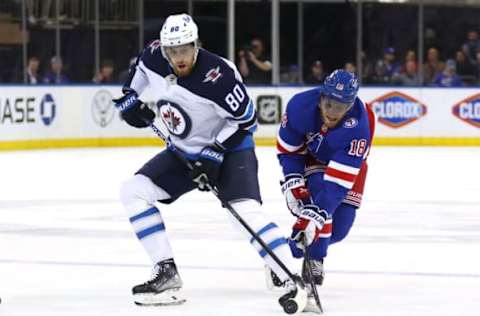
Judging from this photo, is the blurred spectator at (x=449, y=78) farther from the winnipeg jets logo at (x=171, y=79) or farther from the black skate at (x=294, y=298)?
the black skate at (x=294, y=298)

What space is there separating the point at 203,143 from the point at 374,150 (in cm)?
1294

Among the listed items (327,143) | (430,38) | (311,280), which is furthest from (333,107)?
(430,38)

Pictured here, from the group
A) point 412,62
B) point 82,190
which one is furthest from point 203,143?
point 412,62

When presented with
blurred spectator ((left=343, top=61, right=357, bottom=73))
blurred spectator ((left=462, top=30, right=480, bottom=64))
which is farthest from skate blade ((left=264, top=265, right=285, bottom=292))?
blurred spectator ((left=462, top=30, right=480, bottom=64))

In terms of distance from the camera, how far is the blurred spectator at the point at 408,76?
21.6 m

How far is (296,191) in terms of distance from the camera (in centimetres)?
661

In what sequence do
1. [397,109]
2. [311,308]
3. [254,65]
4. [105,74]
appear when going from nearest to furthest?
[311,308], [397,109], [105,74], [254,65]

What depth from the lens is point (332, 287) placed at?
22.4ft

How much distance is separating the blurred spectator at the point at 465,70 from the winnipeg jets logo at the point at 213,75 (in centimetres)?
1575

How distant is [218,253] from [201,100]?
6.83 ft

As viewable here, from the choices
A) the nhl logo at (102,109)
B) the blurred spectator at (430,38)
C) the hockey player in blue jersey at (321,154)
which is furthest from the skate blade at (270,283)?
the blurred spectator at (430,38)

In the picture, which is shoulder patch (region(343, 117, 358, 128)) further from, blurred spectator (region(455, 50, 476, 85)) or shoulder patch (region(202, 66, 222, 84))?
blurred spectator (region(455, 50, 476, 85))

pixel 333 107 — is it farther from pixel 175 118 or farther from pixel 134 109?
pixel 134 109

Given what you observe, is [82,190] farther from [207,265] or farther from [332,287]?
[332,287]
